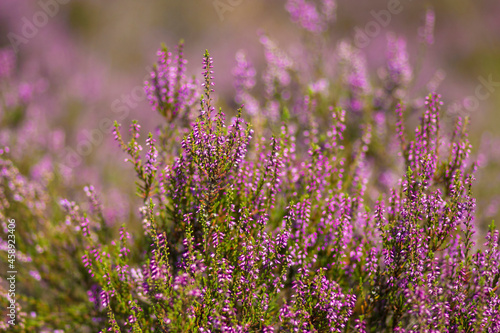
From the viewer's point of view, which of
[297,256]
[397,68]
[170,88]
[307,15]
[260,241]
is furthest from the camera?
[307,15]

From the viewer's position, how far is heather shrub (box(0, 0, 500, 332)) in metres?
2.49

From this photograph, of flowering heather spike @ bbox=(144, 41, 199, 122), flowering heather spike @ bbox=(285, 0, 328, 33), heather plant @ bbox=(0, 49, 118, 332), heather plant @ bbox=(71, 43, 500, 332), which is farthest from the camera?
flowering heather spike @ bbox=(285, 0, 328, 33)

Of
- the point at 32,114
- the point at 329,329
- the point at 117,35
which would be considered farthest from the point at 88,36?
the point at 329,329

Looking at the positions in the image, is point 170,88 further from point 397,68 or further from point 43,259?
point 397,68

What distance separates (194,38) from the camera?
17.9 m

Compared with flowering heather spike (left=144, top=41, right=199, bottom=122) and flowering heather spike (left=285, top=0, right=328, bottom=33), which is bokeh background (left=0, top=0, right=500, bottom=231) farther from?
flowering heather spike (left=144, top=41, right=199, bottom=122)

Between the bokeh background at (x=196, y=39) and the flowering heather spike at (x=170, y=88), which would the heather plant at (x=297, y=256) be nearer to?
the flowering heather spike at (x=170, y=88)

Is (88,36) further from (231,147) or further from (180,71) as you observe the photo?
(231,147)

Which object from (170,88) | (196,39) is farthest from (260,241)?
(196,39)

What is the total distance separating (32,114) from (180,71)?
5.50 meters

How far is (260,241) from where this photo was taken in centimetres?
265

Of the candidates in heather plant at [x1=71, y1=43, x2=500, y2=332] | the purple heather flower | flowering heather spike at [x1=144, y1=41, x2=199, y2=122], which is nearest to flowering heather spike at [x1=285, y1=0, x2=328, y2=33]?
the purple heather flower

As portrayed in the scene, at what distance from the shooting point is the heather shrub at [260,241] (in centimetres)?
249

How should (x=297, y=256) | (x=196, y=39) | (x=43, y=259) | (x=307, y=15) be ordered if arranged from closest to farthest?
(x=297, y=256)
(x=43, y=259)
(x=307, y=15)
(x=196, y=39)
